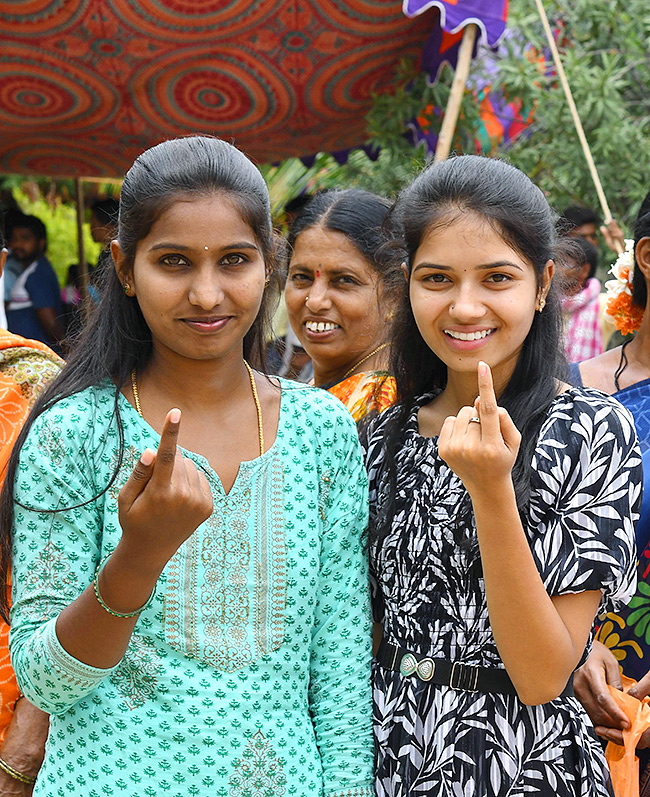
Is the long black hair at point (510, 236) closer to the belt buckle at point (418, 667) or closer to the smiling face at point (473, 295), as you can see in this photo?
the smiling face at point (473, 295)

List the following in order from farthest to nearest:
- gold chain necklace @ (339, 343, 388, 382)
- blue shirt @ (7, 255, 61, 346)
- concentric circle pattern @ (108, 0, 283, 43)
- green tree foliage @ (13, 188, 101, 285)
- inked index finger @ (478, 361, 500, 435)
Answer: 1. green tree foliage @ (13, 188, 101, 285)
2. blue shirt @ (7, 255, 61, 346)
3. concentric circle pattern @ (108, 0, 283, 43)
4. gold chain necklace @ (339, 343, 388, 382)
5. inked index finger @ (478, 361, 500, 435)

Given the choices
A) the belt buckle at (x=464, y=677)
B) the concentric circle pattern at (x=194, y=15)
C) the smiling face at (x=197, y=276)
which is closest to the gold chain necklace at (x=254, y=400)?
the smiling face at (x=197, y=276)

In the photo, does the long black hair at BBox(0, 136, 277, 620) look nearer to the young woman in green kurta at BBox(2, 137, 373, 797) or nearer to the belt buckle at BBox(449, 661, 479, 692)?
the young woman in green kurta at BBox(2, 137, 373, 797)

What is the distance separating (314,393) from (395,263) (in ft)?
1.41

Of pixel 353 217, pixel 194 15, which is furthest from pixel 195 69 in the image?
pixel 353 217

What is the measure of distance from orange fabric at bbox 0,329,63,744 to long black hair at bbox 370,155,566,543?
814 millimetres

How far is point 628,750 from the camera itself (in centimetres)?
201

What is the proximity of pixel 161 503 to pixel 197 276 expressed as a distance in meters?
0.48

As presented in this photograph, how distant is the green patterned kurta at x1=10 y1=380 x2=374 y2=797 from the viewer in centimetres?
161

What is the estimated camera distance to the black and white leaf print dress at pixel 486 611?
1714 millimetres

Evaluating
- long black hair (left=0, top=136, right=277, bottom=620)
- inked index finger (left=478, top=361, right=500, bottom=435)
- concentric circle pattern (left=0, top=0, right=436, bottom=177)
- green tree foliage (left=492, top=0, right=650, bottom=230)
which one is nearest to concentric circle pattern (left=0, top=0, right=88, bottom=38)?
concentric circle pattern (left=0, top=0, right=436, bottom=177)

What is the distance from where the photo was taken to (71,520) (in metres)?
1.65

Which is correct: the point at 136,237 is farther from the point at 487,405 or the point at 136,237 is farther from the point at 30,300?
the point at 30,300

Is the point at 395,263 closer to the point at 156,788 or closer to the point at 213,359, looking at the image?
the point at 213,359
